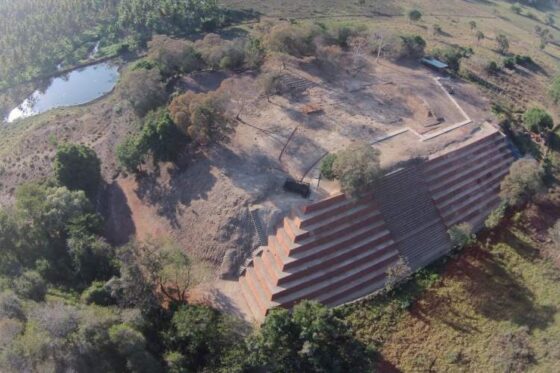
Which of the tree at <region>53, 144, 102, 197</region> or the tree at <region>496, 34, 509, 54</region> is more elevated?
the tree at <region>53, 144, 102, 197</region>

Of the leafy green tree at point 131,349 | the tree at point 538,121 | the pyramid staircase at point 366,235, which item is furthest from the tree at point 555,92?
the leafy green tree at point 131,349

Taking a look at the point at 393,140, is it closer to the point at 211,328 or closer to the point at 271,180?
the point at 271,180

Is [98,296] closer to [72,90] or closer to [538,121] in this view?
[72,90]

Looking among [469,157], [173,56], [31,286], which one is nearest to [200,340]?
[31,286]

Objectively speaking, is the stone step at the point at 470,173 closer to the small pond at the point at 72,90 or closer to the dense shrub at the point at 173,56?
the dense shrub at the point at 173,56

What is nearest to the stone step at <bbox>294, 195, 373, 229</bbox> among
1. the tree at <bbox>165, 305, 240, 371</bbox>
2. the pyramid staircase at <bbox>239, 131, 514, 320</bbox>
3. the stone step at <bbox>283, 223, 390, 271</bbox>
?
the pyramid staircase at <bbox>239, 131, 514, 320</bbox>

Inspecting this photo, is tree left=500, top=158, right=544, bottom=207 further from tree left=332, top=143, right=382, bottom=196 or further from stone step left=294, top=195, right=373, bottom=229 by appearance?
stone step left=294, top=195, right=373, bottom=229
